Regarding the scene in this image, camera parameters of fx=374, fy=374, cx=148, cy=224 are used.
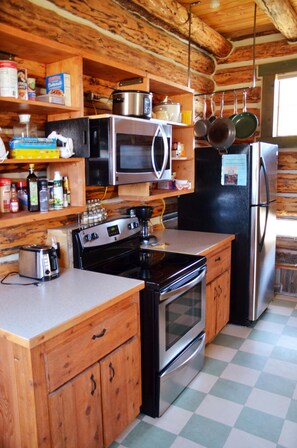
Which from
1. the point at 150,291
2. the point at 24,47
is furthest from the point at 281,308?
the point at 24,47

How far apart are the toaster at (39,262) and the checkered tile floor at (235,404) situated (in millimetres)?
963

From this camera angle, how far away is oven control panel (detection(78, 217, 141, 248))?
2.24m

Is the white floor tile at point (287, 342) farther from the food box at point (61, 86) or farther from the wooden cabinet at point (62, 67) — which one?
the food box at point (61, 86)

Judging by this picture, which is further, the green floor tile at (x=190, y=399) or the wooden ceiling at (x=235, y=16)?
the wooden ceiling at (x=235, y=16)

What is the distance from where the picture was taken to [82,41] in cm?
242

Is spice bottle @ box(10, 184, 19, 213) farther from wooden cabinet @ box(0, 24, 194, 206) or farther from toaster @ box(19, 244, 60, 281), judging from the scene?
wooden cabinet @ box(0, 24, 194, 206)

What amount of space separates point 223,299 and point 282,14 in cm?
231

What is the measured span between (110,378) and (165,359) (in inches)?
17.0

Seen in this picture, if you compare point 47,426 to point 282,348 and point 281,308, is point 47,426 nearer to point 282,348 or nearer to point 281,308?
point 282,348

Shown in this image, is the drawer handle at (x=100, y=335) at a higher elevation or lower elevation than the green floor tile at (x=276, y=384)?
higher

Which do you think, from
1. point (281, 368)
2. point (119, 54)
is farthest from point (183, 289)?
point (119, 54)

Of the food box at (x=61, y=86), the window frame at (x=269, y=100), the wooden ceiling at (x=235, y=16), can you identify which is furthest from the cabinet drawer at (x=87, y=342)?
the window frame at (x=269, y=100)

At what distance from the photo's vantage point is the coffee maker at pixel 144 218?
2.80 meters

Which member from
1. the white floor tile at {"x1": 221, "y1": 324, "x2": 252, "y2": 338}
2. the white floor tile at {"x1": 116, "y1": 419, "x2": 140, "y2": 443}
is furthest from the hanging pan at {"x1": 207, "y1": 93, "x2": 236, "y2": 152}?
the white floor tile at {"x1": 116, "y1": 419, "x2": 140, "y2": 443}
